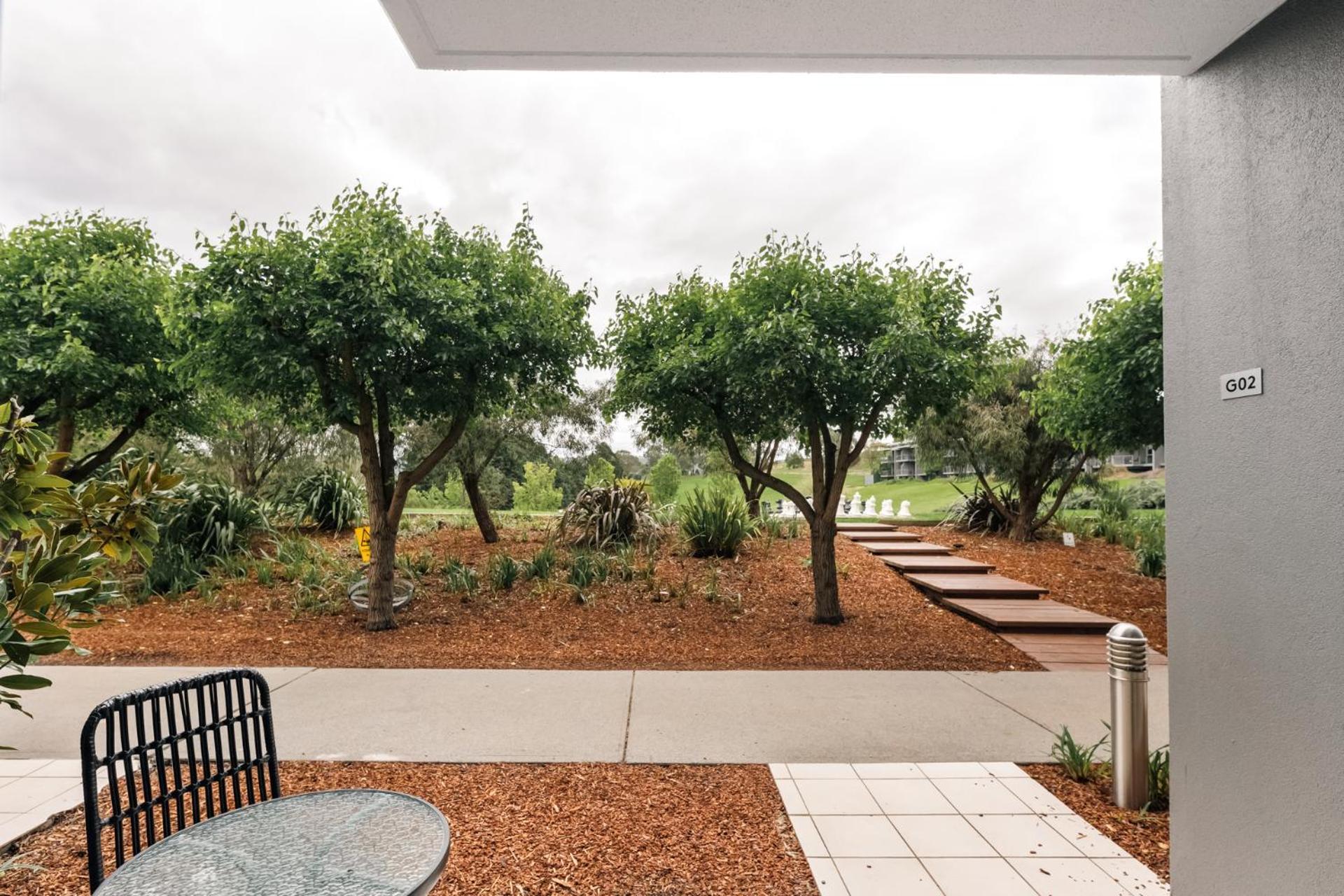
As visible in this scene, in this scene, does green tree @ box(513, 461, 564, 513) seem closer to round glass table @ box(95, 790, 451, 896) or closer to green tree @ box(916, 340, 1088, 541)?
green tree @ box(916, 340, 1088, 541)

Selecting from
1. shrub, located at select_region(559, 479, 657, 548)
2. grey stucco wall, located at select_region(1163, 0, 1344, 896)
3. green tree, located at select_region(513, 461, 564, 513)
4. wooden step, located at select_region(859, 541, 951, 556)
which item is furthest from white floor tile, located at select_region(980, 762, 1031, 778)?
green tree, located at select_region(513, 461, 564, 513)

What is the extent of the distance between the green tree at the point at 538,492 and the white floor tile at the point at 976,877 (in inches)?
580

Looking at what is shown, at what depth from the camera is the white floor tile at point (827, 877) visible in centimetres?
243

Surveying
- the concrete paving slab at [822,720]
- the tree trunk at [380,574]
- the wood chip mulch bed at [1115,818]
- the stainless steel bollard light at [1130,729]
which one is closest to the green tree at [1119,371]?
the concrete paving slab at [822,720]

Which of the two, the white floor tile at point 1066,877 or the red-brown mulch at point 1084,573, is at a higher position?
the red-brown mulch at point 1084,573

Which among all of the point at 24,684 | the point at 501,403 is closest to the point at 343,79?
the point at 501,403

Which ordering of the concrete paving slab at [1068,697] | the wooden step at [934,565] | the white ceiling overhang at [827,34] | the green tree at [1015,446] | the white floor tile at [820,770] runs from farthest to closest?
the green tree at [1015,446] < the wooden step at [934,565] < the concrete paving slab at [1068,697] < the white floor tile at [820,770] < the white ceiling overhang at [827,34]

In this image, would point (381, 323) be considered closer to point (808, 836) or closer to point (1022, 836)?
point (808, 836)

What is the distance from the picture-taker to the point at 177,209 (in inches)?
1045

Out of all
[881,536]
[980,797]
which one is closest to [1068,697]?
[980,797]

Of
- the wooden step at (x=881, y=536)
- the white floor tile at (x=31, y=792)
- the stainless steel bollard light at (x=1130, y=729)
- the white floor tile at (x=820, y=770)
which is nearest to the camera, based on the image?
the white floor tile at (x=31, y=792)

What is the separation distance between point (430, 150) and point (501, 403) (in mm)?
7842

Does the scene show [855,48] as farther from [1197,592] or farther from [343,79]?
[343,79]

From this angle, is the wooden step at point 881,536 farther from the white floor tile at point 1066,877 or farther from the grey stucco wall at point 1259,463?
the grey stucco wall at point 1259,463
